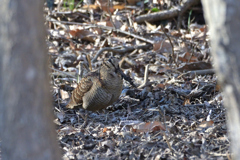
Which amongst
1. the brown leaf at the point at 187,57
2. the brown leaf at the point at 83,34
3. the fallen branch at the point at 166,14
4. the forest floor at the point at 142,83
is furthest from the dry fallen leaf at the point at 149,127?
the fallen branch at the point at 166,14

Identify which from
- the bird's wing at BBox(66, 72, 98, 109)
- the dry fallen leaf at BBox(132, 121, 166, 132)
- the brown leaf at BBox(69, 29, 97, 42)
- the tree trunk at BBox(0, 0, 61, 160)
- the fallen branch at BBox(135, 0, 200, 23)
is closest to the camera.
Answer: the tree trunk at BBox(0, 0, 61, 160)

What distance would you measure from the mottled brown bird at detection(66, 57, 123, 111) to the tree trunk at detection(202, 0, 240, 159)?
9.08ft

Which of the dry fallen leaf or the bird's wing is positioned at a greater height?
the bird's wing

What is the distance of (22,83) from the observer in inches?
92.5

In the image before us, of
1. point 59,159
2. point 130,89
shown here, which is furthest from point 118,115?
point 59,159

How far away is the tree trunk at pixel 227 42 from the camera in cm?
216

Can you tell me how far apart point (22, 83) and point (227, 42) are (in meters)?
1.29

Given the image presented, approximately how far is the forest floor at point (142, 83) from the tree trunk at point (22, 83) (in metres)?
1.25

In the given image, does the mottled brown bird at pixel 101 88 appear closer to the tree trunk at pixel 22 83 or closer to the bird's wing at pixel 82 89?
the bird's wing at pixel 82 89

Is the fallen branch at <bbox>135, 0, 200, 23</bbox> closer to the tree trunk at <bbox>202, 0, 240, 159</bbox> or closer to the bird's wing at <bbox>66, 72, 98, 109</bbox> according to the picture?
the bird's wing at <bbox>66, 72, 98, 109</bbox>

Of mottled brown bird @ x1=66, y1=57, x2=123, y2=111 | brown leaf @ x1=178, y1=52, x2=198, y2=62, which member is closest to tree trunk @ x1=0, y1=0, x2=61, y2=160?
mottled brown bird @ x1=66, y1=57, x2=123, y2=111

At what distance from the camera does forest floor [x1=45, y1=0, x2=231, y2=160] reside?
12.1 feet

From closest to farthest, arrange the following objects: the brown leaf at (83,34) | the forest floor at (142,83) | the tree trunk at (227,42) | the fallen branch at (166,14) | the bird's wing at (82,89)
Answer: the tree trunk at (227,42)
the forest floor at (142,83)
the bird's wing at (82,89)
the brown leaf at (83,34)
the fallen branch at (166,14)

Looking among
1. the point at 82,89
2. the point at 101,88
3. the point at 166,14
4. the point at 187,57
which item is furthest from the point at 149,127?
the point at 166,14
